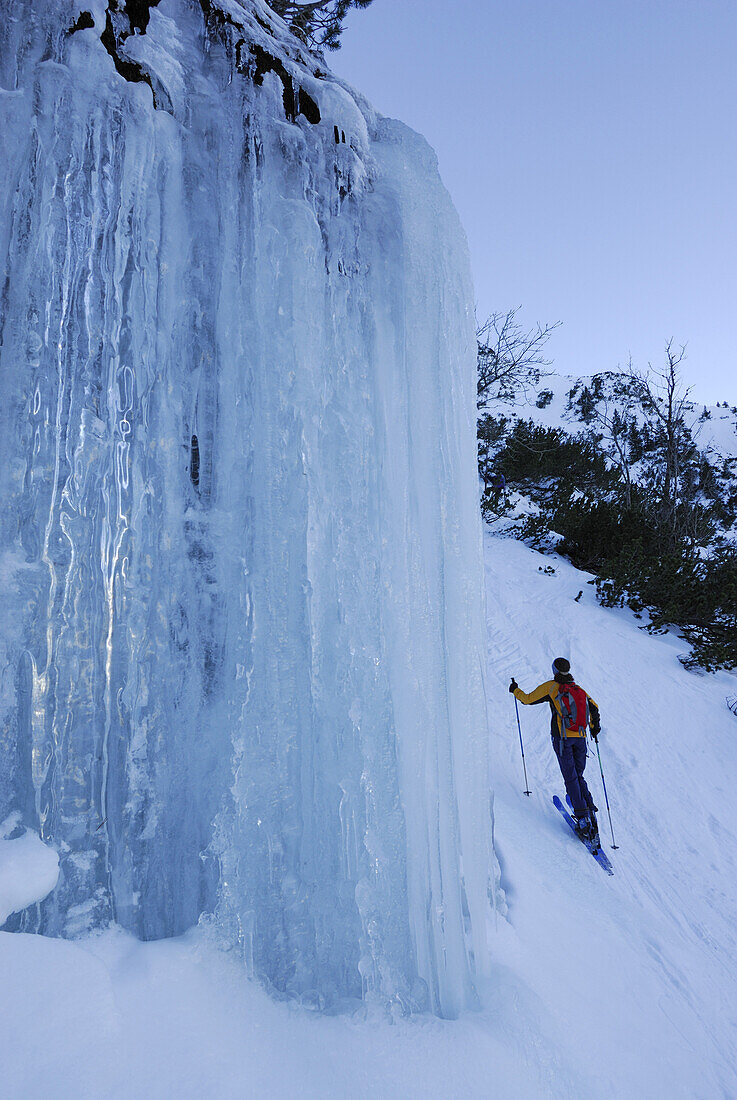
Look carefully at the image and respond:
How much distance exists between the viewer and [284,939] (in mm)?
1592

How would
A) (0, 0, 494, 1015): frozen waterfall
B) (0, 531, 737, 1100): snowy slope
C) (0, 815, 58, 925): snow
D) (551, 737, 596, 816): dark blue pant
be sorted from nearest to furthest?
(0, 531, 737, 1100): snowy slope → (0, 815, 58, 925): snow → (0, 0, 494, 1015): frozen waterfall → (551, 737, 596, 816): dark blue pant

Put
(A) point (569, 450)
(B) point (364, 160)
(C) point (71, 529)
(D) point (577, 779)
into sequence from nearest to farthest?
1. (C) point (71, 529)
2. (B) point (364, 160)
3. (D) point (577, 779)
4. (A) point (569, 450)

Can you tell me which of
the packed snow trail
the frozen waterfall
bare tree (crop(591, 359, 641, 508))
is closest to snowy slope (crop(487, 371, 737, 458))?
bare tree (crop(591, 359, 641, 508))

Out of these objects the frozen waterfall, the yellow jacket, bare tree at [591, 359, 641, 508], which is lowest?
the yellow jacket

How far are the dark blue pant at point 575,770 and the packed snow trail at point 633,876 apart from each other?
0.77ft

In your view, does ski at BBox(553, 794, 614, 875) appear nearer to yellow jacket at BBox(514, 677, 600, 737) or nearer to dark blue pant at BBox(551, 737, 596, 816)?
dark blue pant at BBox(551, 737, 596, 816)

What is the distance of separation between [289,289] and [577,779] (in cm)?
338

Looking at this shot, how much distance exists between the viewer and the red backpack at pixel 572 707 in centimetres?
364

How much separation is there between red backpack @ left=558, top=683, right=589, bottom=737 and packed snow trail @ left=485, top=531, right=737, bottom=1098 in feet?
2.09

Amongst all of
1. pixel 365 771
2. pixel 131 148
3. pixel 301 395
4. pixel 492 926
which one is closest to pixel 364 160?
pixel 131 148

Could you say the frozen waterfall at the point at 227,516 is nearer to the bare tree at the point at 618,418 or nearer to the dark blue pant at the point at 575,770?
the dark blue pant at the point at 575,770

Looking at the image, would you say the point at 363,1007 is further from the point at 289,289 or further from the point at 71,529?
the point at 289,289

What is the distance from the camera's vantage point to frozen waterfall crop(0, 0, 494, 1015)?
1521 millimetres

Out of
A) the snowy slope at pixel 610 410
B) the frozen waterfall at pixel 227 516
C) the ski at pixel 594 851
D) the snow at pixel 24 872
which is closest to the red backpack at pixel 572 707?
the ski at pixel 594 851
